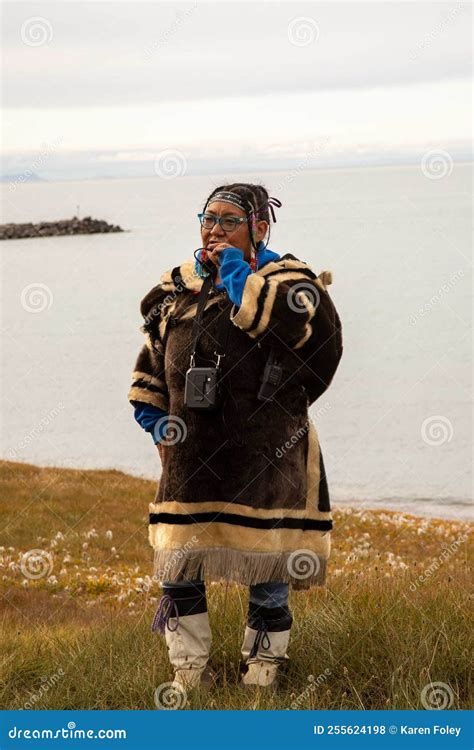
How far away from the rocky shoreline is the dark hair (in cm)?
14387

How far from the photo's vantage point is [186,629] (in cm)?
641

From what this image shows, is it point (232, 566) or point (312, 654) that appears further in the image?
point (312, 654)

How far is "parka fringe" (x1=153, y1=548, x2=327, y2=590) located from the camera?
20.4ft

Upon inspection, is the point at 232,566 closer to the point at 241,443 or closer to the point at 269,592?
the point at 269,592

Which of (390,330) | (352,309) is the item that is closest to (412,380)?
(390,330)

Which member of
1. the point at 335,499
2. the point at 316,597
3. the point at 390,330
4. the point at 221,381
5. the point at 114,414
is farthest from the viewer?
the point at 390,330

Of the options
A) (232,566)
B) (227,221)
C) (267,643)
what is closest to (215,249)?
(227,221)

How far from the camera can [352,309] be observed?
63.7 m

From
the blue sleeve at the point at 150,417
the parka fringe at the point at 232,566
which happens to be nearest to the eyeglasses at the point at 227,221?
the blue sleeve at the point at 150,417

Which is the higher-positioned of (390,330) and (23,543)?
(390,330)

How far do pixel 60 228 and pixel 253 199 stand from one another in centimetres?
15032

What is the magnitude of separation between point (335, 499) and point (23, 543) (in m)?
13.1

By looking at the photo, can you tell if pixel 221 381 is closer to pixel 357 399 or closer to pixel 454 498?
pixel 454 498

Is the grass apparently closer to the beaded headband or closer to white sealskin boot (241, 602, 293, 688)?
white sealskin boot (241, 602, 293, 688)
